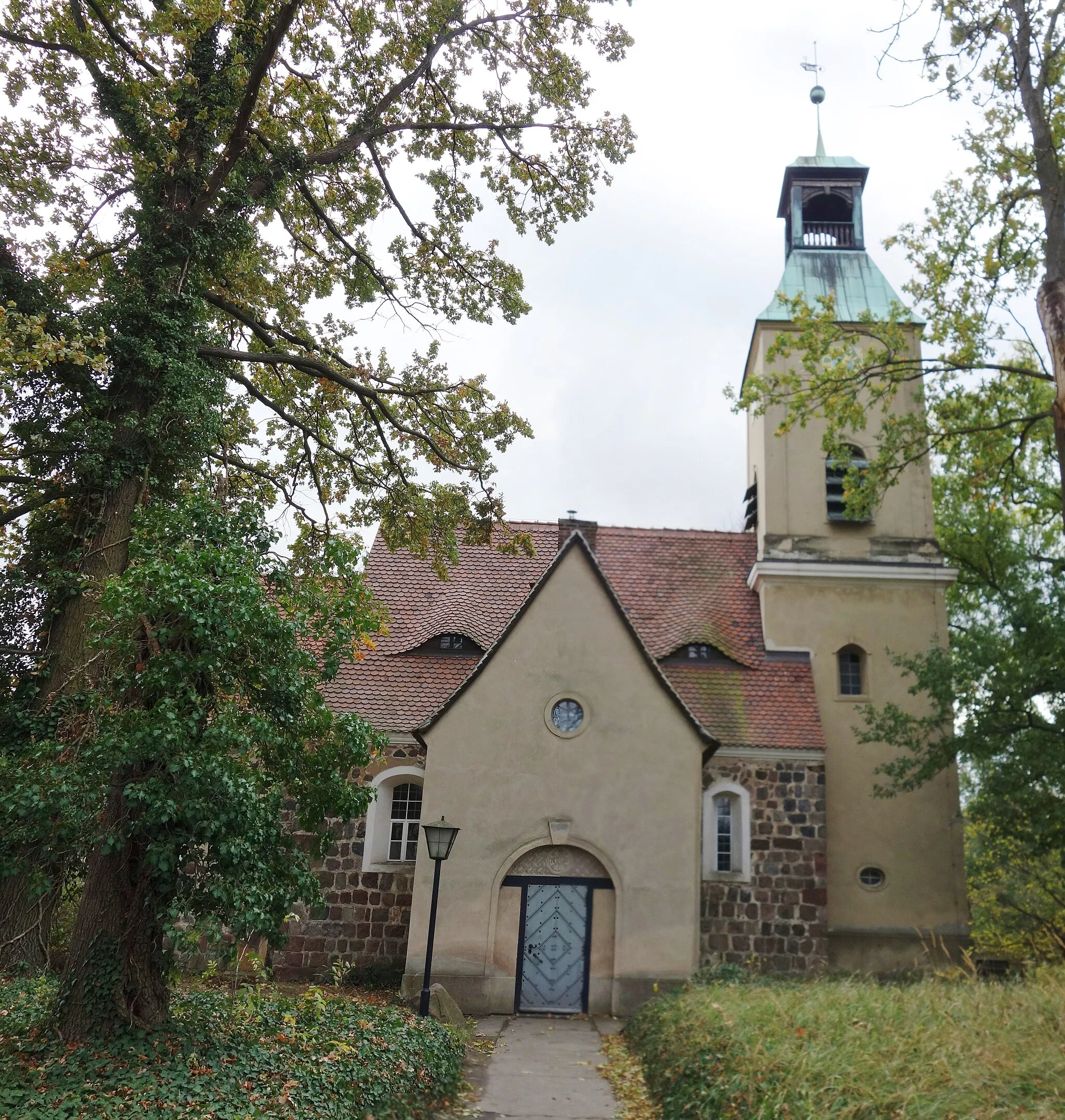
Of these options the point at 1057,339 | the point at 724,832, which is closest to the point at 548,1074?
the point at 724,832

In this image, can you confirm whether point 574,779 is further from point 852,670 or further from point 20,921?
point 20,921

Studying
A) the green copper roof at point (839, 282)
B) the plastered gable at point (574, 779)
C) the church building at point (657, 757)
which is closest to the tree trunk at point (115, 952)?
the church building at point (657, 757)

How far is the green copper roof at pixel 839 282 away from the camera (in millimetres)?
20094

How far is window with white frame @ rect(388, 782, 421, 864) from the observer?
15609 millimetres

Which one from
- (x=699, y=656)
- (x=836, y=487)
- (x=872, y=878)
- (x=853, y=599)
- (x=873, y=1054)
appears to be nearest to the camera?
(x=873, y=1054)

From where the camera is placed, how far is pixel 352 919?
15.1m

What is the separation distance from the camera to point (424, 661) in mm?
17156

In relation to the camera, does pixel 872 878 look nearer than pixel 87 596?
No

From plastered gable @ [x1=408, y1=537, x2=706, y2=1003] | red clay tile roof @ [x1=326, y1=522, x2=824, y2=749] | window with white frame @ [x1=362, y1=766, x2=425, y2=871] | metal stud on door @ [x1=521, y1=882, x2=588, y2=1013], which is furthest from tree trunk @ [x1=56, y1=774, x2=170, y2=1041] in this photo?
red clay tile roof @ [x1=326, y1=522, x2=824, y2=749]

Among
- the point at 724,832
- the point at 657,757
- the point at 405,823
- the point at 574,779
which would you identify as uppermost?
the point at 657,757

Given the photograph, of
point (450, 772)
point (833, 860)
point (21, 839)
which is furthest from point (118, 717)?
point (833, 860)

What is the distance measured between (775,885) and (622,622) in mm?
5121

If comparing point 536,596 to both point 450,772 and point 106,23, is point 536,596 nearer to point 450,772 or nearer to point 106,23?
point 450,772

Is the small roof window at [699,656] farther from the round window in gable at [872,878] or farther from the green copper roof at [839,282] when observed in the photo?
the green copper roof at [839,282]
